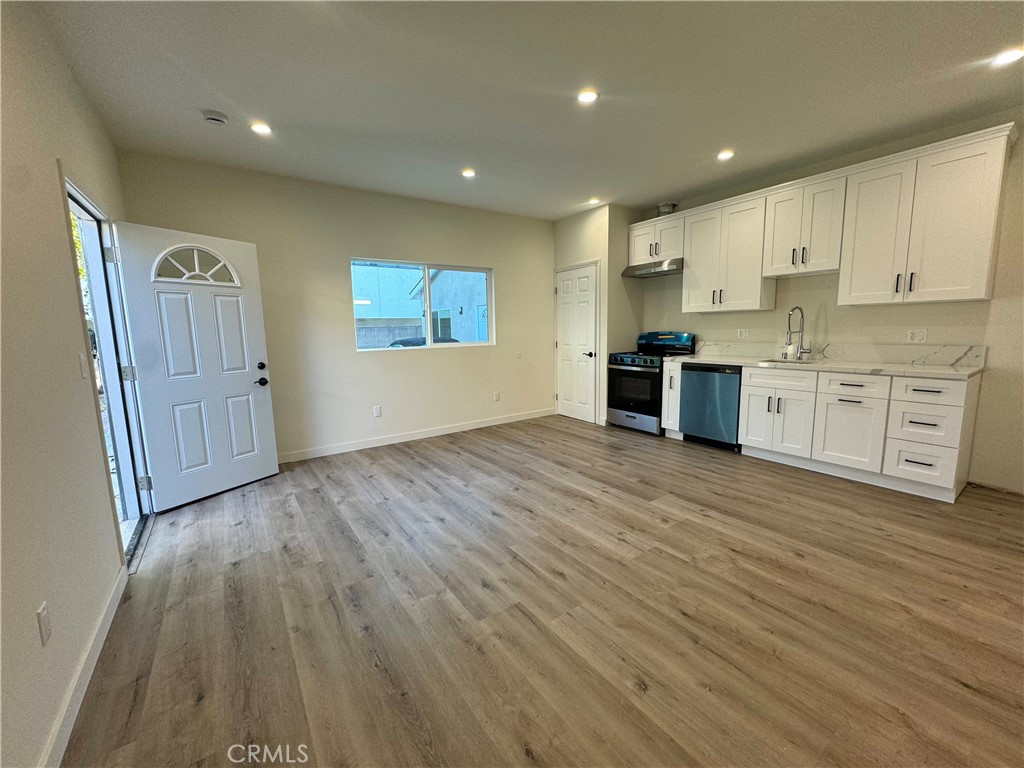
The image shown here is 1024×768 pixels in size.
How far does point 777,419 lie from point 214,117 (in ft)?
16.4

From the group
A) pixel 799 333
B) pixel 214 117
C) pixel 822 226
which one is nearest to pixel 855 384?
pixel 799 333

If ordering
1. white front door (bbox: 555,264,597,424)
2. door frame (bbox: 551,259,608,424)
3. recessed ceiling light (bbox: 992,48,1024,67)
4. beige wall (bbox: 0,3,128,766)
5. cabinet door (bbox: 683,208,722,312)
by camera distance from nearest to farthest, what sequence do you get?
beige wall (bbox: 0,3,128,766) < recessed ceiling light (bbox: 992,48,1024,67) < cabinet door (bbox: 683,208,722,312) < door frame (bbox: 551,259,608,424) < white front door (bbox: 555,264,597,424)

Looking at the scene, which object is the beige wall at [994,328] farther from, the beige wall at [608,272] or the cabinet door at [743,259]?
the beige wall at [608,272]

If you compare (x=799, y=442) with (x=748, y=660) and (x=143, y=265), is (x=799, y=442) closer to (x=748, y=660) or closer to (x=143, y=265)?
(x=748, y=660)

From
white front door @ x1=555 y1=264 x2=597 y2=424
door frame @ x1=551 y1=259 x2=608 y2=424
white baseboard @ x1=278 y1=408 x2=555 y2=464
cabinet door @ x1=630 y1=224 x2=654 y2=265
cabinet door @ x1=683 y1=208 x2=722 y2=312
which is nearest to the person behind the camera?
white baseboard @ x1=278 y1=408 x2=555 y2=464

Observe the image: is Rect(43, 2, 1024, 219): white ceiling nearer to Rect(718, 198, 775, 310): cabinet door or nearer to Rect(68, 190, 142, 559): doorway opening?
Rect(718, 198, 775, 310): cabinet door

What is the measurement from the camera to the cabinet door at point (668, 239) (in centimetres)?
460

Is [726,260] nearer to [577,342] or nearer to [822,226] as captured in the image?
[822,226]

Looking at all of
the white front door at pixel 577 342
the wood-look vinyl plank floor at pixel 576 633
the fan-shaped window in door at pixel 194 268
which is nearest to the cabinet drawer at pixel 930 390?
the wood-look vinyl plank floor at pixel 576 633

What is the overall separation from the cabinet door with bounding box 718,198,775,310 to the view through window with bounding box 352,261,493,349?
2.76 metres

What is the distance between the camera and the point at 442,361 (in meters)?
4.94

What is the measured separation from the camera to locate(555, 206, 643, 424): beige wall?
16.3ft

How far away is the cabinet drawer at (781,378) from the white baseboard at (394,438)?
9.21ft

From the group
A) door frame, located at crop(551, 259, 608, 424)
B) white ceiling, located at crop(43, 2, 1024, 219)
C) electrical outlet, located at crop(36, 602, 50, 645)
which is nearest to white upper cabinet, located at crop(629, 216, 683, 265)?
door frame, located at crop(551, 259, 608, 424)
